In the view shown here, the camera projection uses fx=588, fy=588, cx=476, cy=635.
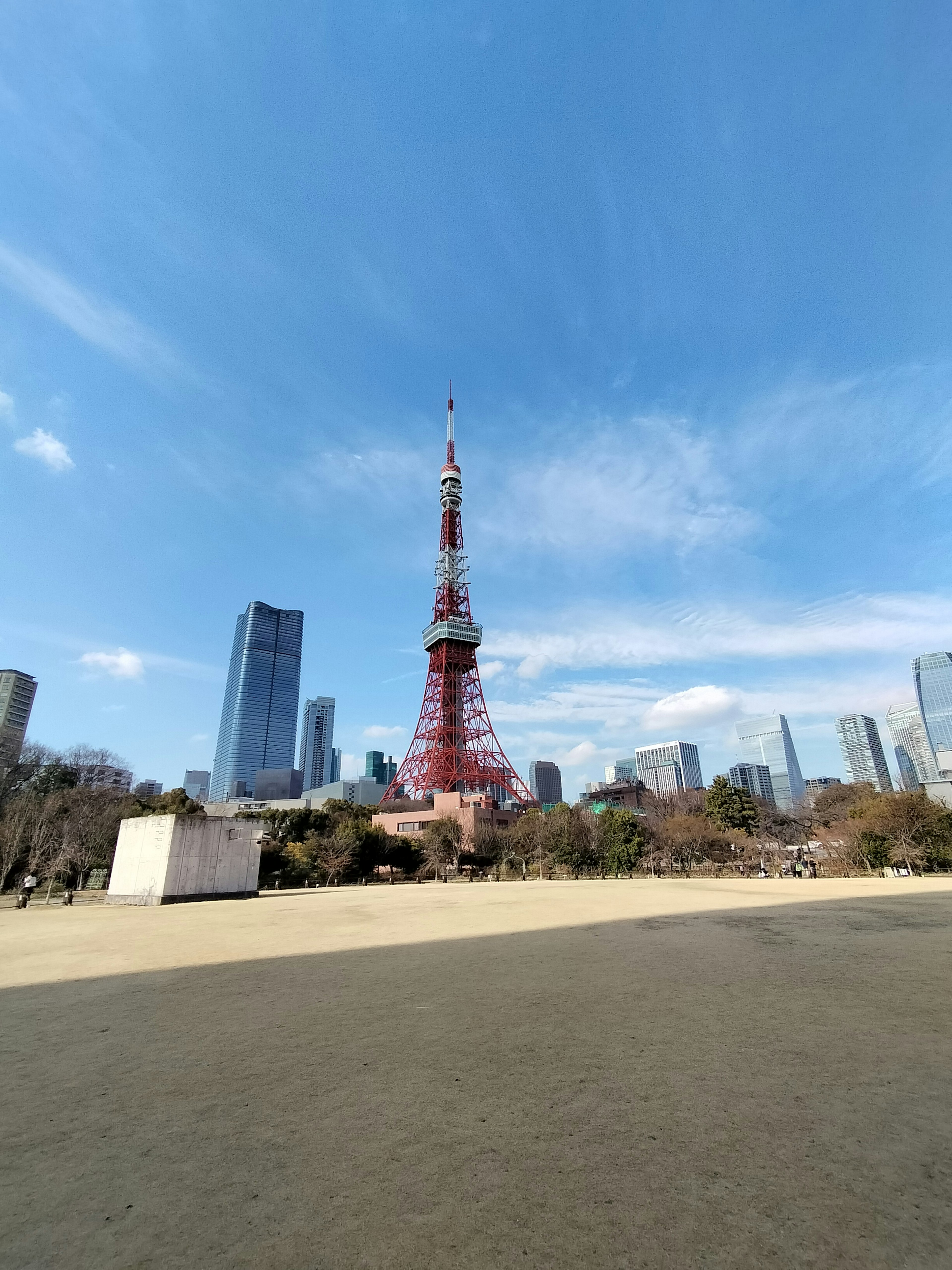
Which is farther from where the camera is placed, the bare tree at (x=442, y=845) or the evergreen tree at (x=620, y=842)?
the bare tree at (x=442, y=845)

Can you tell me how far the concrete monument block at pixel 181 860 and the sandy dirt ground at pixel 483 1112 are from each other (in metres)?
12.7

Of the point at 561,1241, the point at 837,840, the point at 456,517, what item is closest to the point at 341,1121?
the point at 561,1241

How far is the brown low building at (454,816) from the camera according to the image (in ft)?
185

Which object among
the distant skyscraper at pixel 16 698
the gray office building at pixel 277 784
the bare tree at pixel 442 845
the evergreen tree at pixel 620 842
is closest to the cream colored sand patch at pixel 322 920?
the evergreen tree at pixel 620 842

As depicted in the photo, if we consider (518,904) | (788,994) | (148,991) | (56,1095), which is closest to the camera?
(56,1095)

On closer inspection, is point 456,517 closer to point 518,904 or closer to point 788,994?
point 518,904

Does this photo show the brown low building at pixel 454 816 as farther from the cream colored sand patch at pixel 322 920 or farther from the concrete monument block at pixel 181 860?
the concrete monument block at pixel 181 860

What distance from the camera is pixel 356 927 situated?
14.6 m

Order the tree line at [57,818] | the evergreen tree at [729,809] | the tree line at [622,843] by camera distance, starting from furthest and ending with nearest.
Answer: the evergreen tree at [729,809]
the tree line at [622,843]
the tree line at [57,818]

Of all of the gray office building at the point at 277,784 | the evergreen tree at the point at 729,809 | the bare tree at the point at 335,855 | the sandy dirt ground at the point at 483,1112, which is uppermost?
the gray office building at the point at 277,784

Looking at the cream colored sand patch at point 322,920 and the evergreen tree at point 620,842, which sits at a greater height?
the evergreen tree at point 620,842

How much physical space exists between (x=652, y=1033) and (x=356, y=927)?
10.4 meters

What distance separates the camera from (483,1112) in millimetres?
4348

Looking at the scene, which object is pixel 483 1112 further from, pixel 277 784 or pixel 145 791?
pixel 277 784
